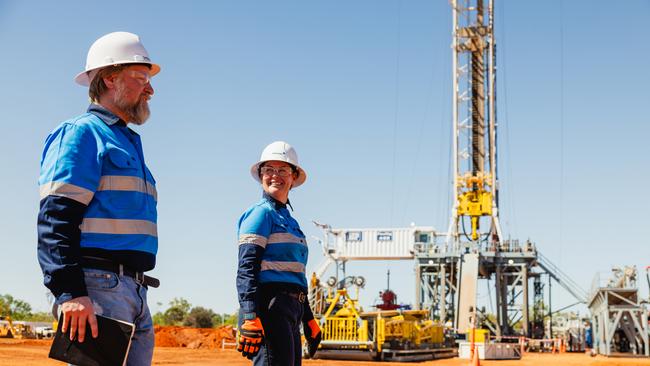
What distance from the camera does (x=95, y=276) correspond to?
3.12 m

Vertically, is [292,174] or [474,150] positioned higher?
[474,150]

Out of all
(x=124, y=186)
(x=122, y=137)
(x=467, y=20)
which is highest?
(x=467, y=20)

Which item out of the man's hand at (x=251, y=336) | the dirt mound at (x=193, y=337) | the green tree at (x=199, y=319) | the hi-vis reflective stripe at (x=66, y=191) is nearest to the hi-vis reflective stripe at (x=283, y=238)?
the man's hand at (x=251, y=336)

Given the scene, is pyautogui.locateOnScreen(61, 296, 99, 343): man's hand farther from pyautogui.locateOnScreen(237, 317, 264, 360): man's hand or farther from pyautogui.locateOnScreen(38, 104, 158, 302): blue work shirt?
pyautogui.locateOnScreen(237, 317, 264, 360): man's hand

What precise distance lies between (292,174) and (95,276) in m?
2.31

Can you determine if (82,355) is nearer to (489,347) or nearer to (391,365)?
(391,365)

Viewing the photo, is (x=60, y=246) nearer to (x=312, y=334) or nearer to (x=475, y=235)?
(x=312, y=334)

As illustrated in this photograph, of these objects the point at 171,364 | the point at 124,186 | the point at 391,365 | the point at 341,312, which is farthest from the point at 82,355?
the point at 341,312

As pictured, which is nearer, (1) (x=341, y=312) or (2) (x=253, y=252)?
(2) (x=253, y=252)

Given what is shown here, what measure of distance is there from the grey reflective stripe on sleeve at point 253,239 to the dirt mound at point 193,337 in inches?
1058

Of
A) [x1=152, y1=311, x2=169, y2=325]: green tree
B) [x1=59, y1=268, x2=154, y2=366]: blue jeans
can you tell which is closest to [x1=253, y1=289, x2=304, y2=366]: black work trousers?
[x1=59, y1=268, x2=154, y2=366]: blue jeans

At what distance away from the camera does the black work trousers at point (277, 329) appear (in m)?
4.62

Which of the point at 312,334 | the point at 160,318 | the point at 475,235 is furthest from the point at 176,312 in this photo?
the point at 312,334

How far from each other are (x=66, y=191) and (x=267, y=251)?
1.89 m
